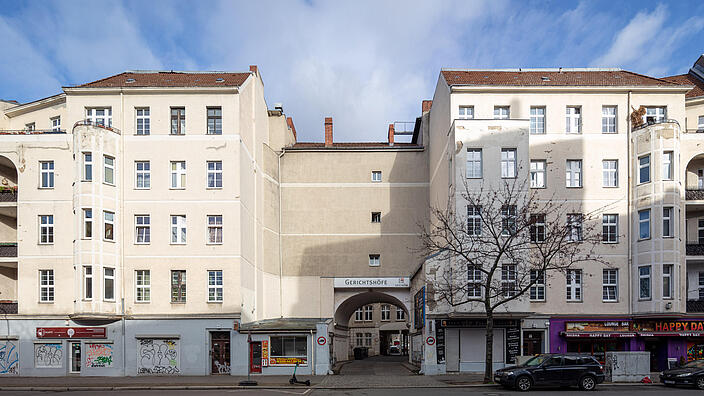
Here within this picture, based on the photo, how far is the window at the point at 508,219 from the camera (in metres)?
32.9

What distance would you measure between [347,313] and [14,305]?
90.4 feet

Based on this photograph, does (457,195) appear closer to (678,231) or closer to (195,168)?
(678,231)

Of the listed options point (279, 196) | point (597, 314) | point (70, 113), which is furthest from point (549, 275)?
point (70, 113)

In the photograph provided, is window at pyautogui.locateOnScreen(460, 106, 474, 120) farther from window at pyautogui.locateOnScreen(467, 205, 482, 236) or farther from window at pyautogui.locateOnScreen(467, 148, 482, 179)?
window at pyautogui.locateOnScreen(467, 205, 482, 236)

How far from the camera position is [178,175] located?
3644cm

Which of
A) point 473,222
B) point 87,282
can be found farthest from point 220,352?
point 473,222

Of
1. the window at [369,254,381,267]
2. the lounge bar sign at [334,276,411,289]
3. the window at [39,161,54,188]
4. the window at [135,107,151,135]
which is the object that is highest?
the window at [135,107,151,135]

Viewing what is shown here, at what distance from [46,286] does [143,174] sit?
8372mm

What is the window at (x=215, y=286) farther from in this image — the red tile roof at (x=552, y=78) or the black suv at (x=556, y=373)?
the red tile roof at (x=552, y=78)

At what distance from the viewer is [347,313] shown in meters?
54.8

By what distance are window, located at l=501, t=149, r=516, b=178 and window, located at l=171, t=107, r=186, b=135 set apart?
1909 centimetres

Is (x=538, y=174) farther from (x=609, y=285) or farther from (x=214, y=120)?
(x=214, y=120)

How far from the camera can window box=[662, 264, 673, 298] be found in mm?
35594

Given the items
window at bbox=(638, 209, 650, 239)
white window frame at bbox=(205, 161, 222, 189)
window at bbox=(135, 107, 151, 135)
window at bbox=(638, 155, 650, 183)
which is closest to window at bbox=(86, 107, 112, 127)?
window at bbox=(135, 107, 151, 135)
